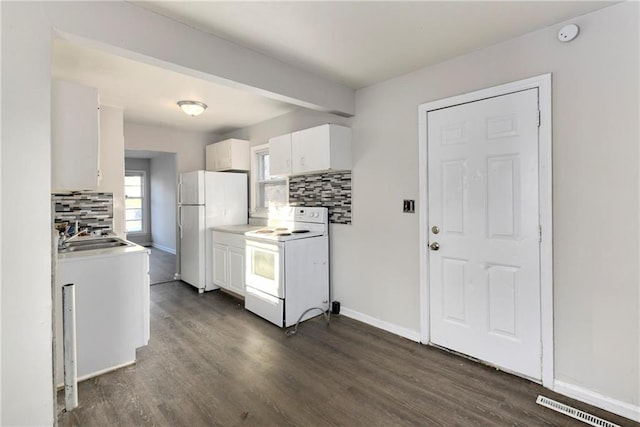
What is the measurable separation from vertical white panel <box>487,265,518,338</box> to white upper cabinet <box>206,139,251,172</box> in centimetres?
345

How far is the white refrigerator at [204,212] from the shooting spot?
4.36 meters

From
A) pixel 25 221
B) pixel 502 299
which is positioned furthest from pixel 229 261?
pixel 502 299

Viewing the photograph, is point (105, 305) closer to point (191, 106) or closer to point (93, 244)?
point (93, 244)

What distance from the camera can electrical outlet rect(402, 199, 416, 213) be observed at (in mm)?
2852

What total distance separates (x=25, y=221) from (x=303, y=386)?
179cm

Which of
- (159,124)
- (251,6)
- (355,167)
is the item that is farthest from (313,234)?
(159,124)

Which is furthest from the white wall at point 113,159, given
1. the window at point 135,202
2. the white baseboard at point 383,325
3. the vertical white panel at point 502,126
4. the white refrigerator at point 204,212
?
the window at point 135,202

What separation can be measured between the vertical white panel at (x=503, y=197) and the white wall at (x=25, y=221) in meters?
2.65

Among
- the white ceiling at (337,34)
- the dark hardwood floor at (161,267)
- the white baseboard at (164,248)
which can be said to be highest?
the white ceiling at (337,34)

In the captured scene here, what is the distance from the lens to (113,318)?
2389 mm

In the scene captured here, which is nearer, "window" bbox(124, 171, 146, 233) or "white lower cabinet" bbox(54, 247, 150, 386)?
"white lower cabinet" bbox(54, 247, 150, 386)

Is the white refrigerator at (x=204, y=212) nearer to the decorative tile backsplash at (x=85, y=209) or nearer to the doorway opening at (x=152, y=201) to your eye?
the decorative tile backsplash at (x=85, y=209)

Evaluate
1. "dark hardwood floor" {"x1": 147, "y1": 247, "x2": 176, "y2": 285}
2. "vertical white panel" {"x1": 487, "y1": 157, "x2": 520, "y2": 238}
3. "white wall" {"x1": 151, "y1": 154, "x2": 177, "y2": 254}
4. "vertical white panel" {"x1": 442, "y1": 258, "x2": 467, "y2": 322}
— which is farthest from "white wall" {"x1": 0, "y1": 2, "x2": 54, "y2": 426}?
"white wall" {"x1": 151, "y1": 154, "x2": 177, "y2": 254}

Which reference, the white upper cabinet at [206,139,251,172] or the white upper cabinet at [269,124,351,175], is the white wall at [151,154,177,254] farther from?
the white upper cabinet at [269,124,351,175]
